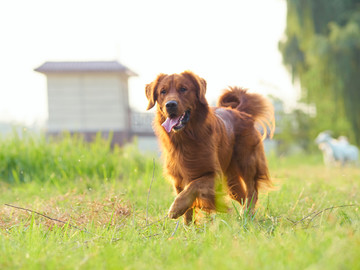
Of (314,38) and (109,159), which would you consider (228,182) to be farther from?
(314,38)

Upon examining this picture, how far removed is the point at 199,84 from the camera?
3.61 meters

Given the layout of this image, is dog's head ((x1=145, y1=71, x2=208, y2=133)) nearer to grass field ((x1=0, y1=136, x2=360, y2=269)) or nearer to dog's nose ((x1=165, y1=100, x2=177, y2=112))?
dog's nose ((x1=165, y1=100, x2=177, y2=112))

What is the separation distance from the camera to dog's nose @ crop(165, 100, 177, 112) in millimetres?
3330

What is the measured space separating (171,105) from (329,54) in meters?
10.4

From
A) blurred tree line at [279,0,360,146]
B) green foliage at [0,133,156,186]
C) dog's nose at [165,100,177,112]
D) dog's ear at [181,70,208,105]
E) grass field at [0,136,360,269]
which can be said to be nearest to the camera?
grass field at [0,136,360,269]

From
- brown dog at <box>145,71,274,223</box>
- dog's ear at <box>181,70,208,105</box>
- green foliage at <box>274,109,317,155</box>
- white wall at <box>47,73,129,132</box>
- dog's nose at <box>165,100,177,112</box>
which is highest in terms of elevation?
dog's ear at <box>181,70,208,105</box>

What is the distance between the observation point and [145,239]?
2.72 meters

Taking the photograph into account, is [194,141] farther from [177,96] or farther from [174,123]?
[177,96]

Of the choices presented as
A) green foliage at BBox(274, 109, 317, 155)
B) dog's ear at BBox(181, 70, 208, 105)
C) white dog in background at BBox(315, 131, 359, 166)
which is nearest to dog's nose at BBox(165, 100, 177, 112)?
dog's ear at BBox(181, 70, 208, 105)

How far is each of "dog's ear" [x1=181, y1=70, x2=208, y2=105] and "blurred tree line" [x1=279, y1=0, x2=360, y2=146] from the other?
9.72 meters

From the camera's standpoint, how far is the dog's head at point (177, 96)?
3.39 meters

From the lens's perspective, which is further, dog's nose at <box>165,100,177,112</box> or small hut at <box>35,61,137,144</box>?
small hut at <box>35,61,137,144</box>

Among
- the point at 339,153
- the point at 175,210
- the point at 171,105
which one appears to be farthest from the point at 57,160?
the point at 339,153

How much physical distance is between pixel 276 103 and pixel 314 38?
5492 millimetres
